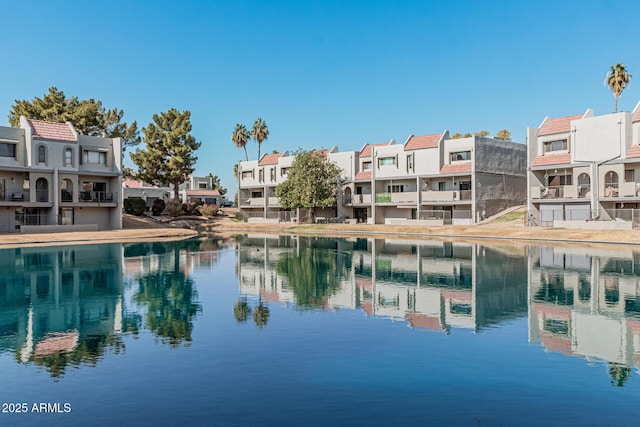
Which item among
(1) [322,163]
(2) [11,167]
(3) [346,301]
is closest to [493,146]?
(1) [322,163]

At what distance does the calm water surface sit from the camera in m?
9.47

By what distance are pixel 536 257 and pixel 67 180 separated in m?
49.2

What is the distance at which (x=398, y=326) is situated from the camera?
16.0 metres

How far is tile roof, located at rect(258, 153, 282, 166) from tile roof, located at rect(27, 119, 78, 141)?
32170 mm

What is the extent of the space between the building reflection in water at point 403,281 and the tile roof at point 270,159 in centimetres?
4388

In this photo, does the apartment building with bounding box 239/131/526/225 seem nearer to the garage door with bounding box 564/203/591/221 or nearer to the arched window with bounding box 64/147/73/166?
the garage door with bounding box 564/203/591/221

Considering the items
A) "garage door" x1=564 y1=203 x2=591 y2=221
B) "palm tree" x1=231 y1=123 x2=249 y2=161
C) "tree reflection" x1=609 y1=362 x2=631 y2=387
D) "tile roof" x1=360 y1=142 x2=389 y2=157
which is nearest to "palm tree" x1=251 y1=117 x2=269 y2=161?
"palm tree" x1=231 y1=123 x2=249 y2=161

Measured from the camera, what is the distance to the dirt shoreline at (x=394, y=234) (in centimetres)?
4350

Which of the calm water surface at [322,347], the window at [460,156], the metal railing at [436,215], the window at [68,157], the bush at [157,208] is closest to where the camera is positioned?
the calm water surface at [322,347]

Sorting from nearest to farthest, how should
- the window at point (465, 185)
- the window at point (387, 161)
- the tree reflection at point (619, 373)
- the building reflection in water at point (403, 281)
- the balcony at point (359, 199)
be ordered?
the tree reflection at point (619, 373) < the building reflection in water at point (403, 281) < the window at point (465, 185) < the window at point (387, 161) < the balcony at point (359, 199)

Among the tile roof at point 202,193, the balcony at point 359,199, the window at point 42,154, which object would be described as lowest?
the balcony at point 359,199

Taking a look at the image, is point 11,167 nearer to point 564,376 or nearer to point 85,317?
point 85,317

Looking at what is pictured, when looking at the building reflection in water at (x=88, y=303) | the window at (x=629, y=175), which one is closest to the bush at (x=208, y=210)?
the building reflection in water at (x=88, y=303)

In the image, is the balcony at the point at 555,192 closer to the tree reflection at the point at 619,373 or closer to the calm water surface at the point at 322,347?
the calm water surface at the point at 322,347
